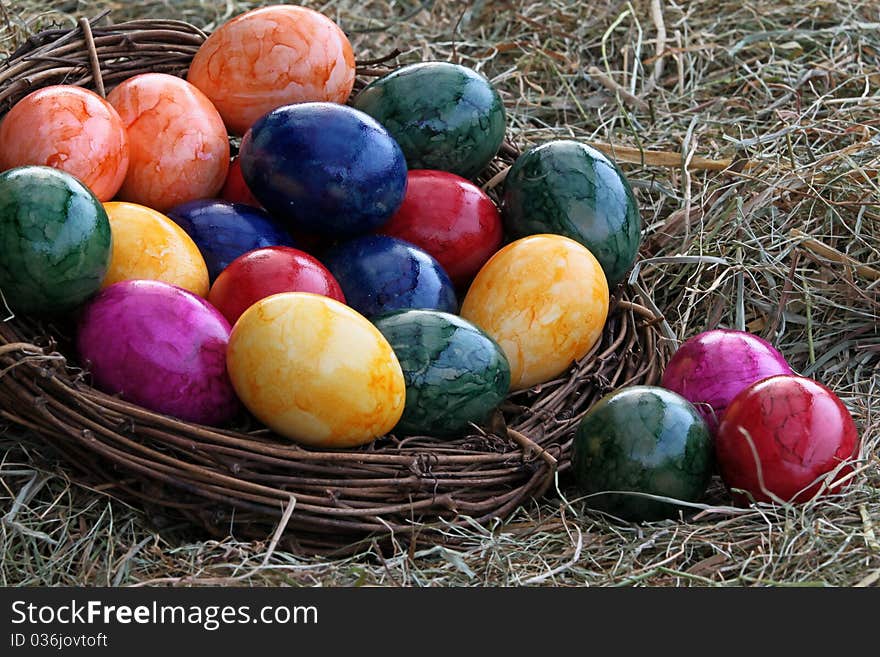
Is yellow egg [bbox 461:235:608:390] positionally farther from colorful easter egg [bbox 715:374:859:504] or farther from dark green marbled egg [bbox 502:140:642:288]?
colorful easter egg [bbox 715:374:859:504]

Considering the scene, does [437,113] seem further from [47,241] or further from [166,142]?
[47,241]

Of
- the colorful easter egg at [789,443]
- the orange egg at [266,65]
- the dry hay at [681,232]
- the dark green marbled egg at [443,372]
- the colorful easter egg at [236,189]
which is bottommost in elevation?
the dry hay at [681,232]

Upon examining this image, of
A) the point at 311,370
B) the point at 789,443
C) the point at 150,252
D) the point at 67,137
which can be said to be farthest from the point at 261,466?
the point at 789,443

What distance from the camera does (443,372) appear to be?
2387 millimetres

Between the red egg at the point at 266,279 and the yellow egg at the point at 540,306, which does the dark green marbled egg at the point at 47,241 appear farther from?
the yellow egg at the point at 540,306

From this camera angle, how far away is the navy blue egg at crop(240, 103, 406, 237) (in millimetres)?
2605

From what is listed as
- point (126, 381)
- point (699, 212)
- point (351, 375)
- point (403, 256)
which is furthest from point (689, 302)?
point (126, 381)

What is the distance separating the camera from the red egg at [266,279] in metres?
2.45

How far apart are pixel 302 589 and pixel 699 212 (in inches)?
67.6

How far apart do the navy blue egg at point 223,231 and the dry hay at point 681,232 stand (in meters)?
0.53

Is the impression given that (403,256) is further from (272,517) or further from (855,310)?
(855,310)

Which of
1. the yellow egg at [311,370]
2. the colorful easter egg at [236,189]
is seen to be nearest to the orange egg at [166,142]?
the colorful easter egg at [236,189]

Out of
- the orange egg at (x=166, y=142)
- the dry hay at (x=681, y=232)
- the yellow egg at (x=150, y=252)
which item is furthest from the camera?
the orange egg at (x=166, y=142)

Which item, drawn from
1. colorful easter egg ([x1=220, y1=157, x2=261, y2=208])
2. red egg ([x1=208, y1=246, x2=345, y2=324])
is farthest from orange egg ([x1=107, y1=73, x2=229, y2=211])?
red egg ([x1=208, y1=246, x2=345, y2=324])
